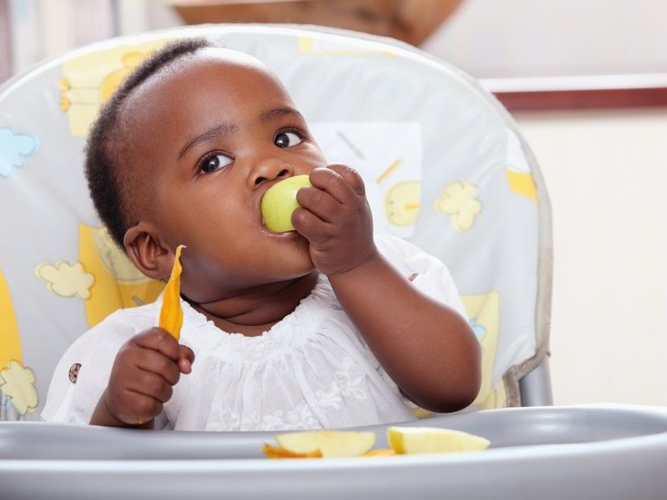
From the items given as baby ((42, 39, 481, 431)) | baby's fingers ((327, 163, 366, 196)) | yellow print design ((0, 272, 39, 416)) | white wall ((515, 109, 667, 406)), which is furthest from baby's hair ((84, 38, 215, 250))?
white wall ((515, 109, 667, 406))

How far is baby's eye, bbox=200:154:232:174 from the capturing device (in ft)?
2.48

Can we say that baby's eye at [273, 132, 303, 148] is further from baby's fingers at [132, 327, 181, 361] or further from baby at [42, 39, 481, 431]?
baby's fingers at [132, 327, 181, 361]

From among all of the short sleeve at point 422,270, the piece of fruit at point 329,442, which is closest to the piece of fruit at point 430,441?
the piece of fruit at point 329,442

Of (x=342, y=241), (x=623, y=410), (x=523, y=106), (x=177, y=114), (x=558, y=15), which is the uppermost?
(x=558, y=15)

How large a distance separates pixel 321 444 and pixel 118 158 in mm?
463

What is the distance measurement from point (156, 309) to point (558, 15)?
3.63ft

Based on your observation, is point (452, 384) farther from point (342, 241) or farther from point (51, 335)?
point (51, 335)

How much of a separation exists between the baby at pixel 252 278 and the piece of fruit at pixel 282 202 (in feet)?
0.04

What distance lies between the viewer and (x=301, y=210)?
2.16 feet

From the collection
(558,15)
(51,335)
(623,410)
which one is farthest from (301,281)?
(558,15)

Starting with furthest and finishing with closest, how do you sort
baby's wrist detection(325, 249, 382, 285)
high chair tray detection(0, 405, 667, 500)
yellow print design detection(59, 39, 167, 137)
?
yellow print design detection(59, 39, 167, 137)
baby's wrist detection(325, 249, 382, 285)
high chair tray detection(0, 405, 667, 500)

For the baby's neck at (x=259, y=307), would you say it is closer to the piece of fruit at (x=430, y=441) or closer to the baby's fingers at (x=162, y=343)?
the baby's fingers at (x=162, y=343)

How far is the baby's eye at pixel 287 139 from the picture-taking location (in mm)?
775

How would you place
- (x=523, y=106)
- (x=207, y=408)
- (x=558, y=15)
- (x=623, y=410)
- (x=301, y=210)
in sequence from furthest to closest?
(x=558, y=15)
(x=523, y=106)
(x=207, y=408)
(x=301, y=210)
(x=623, y=410)
